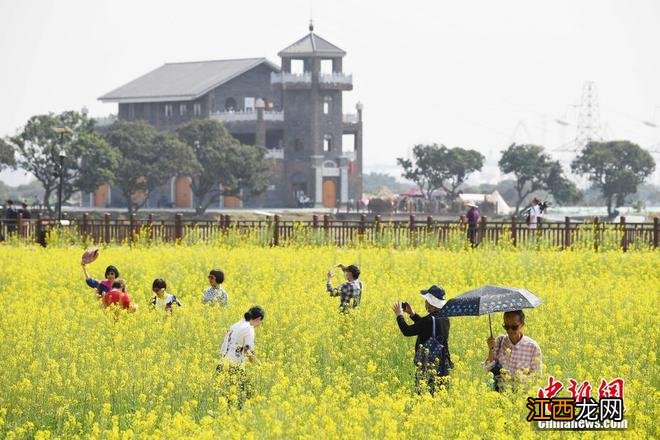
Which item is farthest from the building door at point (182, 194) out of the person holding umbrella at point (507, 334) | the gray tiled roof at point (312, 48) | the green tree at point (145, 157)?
the person holding umbrella at point (507, 334)

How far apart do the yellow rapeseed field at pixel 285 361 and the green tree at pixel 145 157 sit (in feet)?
154

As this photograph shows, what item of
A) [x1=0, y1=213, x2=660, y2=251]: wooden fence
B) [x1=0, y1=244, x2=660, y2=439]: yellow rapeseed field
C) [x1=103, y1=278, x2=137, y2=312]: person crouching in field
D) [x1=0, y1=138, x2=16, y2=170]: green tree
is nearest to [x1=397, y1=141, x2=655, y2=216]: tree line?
[x1=0, y1=138, x2=16, y2=170]: green tree

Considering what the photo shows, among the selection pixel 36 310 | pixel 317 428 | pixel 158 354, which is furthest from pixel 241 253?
pixel 317 428

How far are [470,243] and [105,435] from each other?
2074 centimetres

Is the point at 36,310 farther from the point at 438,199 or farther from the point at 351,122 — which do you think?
the point at 438,199

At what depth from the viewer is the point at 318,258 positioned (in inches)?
1078

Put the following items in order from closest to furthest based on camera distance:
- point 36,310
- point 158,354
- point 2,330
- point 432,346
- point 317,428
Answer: point 317,428, point 432,346, point 158,354, point 2,330, point 36,310

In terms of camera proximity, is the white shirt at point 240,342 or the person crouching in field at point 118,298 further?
the person crouching in field at point 118,298

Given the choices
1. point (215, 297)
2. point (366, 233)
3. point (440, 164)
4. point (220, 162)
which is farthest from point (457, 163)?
point (215, 297)

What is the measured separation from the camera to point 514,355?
12.1m

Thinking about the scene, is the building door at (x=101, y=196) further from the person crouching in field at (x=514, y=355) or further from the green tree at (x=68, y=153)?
the person crouching in field at (x=514, y=355)

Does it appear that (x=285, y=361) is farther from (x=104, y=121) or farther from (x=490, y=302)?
(x=104, y=121)

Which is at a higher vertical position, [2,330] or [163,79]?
[163,79]

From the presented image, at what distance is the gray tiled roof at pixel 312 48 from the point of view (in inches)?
3317
